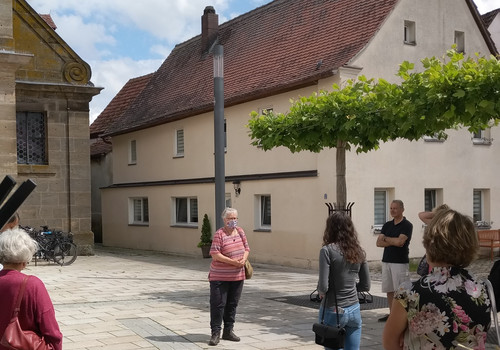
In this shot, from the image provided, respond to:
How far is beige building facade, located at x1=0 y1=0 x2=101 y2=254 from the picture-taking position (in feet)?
77.1

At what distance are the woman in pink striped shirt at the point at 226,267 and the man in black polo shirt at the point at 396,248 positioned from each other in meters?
2.22

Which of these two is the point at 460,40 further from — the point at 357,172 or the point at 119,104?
the point at 119,104

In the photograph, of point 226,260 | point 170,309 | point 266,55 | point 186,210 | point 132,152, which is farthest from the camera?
point 132,152

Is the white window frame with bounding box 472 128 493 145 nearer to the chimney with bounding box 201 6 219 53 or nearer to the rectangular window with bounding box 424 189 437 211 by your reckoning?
the rectangular window with bounding box 424 189 437 211

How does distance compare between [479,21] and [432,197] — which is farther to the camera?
[479,21]

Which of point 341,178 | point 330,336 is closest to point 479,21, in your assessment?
point 341,178

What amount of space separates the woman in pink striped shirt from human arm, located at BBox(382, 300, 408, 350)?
5.08 m

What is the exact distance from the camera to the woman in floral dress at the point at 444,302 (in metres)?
3.34

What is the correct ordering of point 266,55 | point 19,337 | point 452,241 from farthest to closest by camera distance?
1. point 266,55
2. point 19,337
3. point 452,241

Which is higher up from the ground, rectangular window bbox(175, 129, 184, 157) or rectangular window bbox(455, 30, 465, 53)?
rectangular window bbox(455, 30, 465, 53)

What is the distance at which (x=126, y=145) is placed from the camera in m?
31.0

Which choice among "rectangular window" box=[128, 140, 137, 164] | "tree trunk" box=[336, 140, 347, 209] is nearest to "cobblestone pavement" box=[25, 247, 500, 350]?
"tree trunk" box=[336, 140, 347, 209]

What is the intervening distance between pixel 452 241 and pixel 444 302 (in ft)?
0.98

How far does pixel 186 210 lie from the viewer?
26.3 meters
